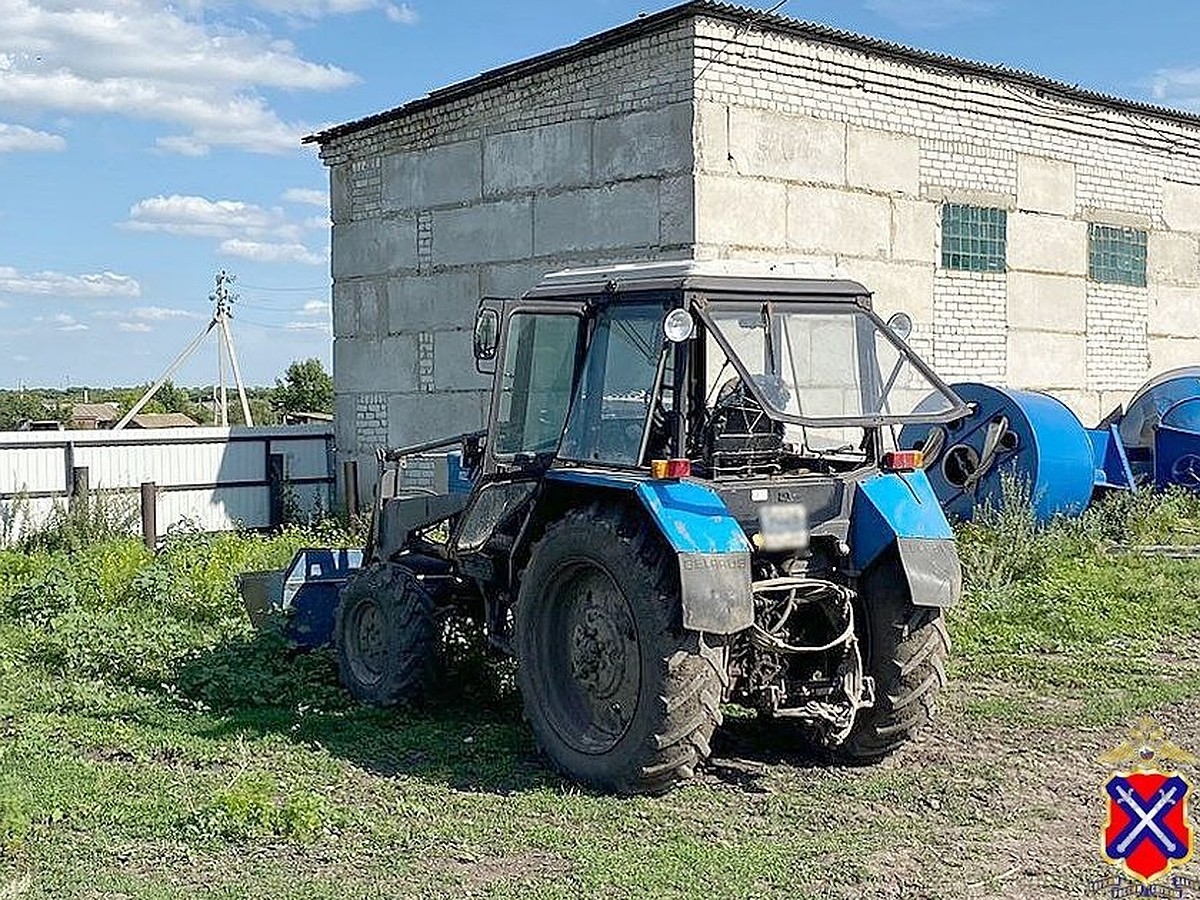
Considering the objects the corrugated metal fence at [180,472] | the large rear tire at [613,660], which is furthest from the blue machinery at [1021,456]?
the corrugated metal fence at [180,472]

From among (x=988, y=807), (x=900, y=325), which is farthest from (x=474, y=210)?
(x=988, y=807)

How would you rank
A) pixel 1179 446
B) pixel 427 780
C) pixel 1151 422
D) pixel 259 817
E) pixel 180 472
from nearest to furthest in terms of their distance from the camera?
pixel 259 817
pixel 427 780
pixel 1179 446
pixel 1151 422
pixel 180 472

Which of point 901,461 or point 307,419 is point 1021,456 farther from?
point 307,419

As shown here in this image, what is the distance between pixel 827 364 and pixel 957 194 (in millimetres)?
9561

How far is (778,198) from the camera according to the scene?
45.1 ft

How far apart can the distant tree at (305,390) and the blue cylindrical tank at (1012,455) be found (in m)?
38.0

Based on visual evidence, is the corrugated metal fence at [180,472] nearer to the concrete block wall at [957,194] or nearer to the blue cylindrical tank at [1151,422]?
the concrete block wall at [957,194]

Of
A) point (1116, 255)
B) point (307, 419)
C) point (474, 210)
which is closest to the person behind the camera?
point (474, 210)

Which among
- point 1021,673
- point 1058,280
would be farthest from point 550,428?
point 1058,280

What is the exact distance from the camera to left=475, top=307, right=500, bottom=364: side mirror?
22.7 ft

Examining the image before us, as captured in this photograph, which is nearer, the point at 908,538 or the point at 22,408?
the point at 908,538

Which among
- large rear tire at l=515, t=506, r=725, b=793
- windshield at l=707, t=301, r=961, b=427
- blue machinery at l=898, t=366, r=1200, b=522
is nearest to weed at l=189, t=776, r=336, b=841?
large rear tire at l=515, t=506, r=725, b=793

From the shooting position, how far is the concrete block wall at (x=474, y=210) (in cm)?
1341

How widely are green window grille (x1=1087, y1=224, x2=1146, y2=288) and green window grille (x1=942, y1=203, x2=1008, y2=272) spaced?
1.92 metres
